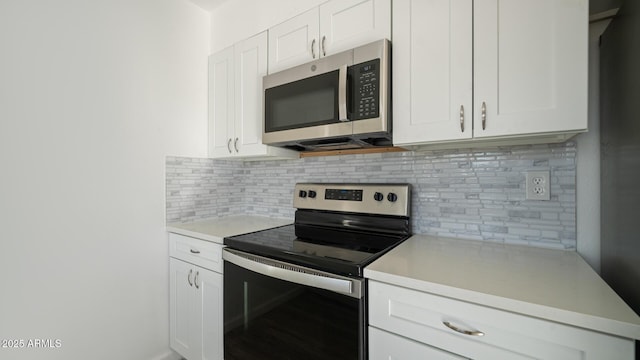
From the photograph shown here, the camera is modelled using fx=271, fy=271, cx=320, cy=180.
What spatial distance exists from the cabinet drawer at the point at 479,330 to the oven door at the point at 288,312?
0.10m

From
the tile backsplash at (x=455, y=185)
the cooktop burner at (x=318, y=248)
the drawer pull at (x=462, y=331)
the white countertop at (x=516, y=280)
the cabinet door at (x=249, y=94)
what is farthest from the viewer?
the cabinet door at (x=249, y=94)

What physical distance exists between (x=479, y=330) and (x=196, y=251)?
1415 millimetres

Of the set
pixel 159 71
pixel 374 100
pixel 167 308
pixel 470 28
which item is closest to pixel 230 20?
pixel 159 71

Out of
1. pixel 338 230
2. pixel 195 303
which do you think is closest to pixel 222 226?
pixel 195 303

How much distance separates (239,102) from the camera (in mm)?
1798

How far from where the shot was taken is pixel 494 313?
2.39ft

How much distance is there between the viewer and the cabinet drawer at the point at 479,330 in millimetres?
632

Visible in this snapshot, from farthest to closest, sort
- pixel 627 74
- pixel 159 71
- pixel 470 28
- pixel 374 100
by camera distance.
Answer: pixel 159 71 < pixel 374 100 < pixel 470 28 < pixel 627 74

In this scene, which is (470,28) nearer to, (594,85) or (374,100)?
(374,100)

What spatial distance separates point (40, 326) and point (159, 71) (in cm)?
151

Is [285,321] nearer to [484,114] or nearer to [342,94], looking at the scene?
[342,94]

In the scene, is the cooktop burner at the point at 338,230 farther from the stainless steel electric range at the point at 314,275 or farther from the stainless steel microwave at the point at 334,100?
the stainless steel microwave at the point at 334,100

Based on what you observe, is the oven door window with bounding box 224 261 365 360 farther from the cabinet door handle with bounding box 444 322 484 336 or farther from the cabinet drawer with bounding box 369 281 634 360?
the cabinet door handle with bounding box 444 322 484 336

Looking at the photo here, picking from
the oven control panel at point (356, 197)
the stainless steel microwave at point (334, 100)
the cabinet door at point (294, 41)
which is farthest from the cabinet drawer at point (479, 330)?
the cabinet door at point (294, 41)
